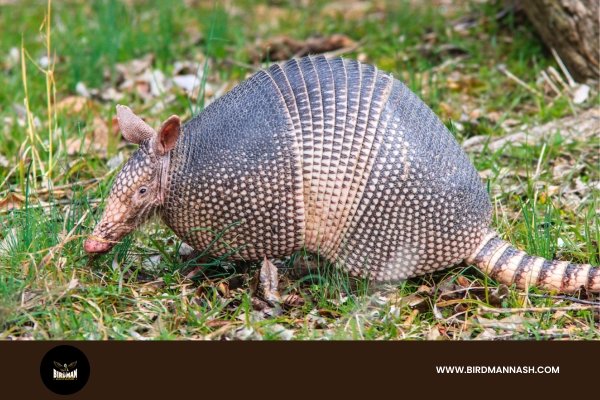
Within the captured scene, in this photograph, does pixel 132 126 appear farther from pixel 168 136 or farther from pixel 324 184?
pixel 324 184

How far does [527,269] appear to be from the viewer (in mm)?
5809

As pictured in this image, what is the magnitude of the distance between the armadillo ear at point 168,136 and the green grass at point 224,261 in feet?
2.44

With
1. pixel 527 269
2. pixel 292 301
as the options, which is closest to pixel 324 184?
pixel 292 301

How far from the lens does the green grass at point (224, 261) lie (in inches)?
215

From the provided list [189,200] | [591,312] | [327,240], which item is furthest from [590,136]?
[189,200]

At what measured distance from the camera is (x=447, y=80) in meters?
9.11

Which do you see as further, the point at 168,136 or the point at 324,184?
the point at 168,136

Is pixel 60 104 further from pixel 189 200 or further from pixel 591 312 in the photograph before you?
pixel 591 312

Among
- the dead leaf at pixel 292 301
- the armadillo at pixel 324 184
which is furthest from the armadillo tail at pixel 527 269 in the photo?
the dead leaf at pixel 292 301

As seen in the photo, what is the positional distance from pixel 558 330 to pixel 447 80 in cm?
424

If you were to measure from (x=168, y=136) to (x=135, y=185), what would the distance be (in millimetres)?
399

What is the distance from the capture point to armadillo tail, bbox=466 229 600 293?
18.7 feet
